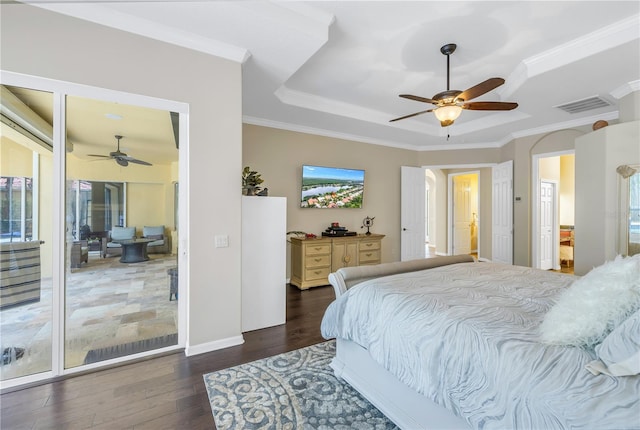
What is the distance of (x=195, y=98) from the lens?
2.65 m

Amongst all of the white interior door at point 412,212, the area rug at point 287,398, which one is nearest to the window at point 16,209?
the area rug at point 287,398

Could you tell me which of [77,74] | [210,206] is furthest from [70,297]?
[77,74]

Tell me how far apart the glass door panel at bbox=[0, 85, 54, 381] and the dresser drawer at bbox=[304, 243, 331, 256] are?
306 cm

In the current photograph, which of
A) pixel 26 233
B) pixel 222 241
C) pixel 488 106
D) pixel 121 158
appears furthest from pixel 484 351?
pixel 26 233

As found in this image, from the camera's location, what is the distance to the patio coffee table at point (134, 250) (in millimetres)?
2572

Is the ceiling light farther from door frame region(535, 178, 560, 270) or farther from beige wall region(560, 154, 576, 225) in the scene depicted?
beige wall region(560, 154, 576, 225)

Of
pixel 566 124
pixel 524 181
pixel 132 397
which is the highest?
pixel 566 124

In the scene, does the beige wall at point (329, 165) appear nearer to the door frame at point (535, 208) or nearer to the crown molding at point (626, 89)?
the door frame at point (535, 208)

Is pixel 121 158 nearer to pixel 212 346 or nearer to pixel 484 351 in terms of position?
pixel 212 346

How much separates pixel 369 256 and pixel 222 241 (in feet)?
10.5

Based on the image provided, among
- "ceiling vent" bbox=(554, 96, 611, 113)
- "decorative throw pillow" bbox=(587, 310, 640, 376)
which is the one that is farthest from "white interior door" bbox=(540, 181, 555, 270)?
"decorative throw pillow" bbox=(587, 310, 640, 376)

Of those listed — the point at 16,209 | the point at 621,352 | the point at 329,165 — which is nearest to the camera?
the point at 621,352

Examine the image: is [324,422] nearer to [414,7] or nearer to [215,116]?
[215,116]

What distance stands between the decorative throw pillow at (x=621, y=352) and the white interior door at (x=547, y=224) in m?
5.86
